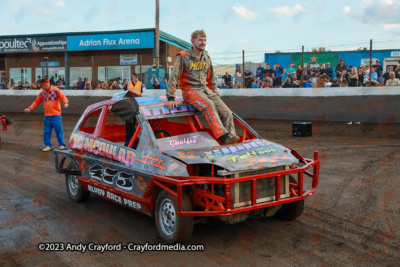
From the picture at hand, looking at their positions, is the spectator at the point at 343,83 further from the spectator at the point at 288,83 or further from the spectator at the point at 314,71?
the spectator at the point at 288,83

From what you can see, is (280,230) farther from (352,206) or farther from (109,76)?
(109,76)

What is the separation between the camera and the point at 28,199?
22.0 ft

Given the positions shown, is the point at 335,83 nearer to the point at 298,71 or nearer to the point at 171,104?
the point at 298,71

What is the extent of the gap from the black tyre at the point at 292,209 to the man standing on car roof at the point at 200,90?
1.01 m

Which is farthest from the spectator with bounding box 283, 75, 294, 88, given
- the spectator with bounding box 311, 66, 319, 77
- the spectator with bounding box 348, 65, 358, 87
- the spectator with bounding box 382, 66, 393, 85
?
the spectator with bounding box 382, 66, 393, 85

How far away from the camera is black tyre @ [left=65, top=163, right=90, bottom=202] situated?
638cm

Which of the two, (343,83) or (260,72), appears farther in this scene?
(260,72)

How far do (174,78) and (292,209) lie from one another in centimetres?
224

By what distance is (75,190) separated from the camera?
21.5 feet

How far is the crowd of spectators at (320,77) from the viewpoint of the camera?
1383cm

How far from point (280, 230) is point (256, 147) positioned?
0.99 m

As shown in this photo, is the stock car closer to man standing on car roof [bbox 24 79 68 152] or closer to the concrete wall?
man standing on car roof [bbox 24 79 68 152]

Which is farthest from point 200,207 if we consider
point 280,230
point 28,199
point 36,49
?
point 36,49

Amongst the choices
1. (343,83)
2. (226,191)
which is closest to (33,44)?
(343,83)
